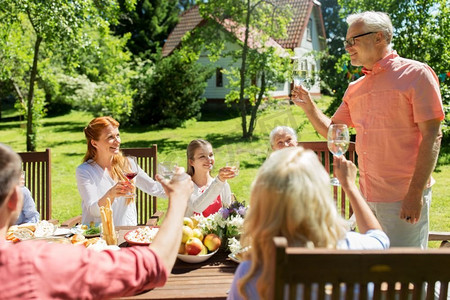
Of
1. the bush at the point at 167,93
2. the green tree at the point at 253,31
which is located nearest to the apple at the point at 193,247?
the green tree at the point at 253,31

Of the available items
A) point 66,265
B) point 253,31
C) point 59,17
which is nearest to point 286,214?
point 66,265

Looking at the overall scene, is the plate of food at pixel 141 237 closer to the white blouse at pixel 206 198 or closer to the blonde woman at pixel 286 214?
the white blouse at pixel 206 198

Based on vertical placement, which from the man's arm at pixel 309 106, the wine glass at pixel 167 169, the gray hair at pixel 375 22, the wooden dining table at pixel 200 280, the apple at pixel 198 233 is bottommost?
the wooden dining table at pixel 200 280

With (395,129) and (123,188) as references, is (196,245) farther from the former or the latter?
(395,129)

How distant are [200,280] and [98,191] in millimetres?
1703

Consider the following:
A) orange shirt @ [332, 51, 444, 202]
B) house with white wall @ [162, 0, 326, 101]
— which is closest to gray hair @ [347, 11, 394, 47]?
orange shirt @ [332, 51, 444, 202]

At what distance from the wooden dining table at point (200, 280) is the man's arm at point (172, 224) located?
1.80ft

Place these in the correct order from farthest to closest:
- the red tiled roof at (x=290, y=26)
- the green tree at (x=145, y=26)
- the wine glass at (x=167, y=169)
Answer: the green tree at (x=145, y=26) → the red tiled roof at (x=290, y=26) → the wine glass at (x=167, y=169)

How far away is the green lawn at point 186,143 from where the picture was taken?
7273mm

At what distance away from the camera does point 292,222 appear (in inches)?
54.7

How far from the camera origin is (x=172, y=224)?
159 centimetres

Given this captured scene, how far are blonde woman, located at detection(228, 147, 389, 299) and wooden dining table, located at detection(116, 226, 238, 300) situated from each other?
0.56 meters

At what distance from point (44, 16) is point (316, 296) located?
8.93 metres

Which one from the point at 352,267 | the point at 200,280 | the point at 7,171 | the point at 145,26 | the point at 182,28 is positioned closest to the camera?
the point at 352,267
